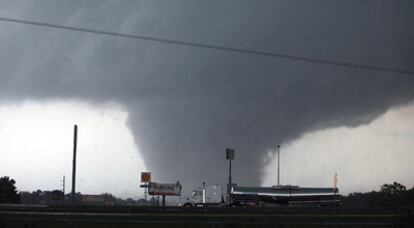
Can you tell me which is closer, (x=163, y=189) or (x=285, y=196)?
(x=285, y=196)

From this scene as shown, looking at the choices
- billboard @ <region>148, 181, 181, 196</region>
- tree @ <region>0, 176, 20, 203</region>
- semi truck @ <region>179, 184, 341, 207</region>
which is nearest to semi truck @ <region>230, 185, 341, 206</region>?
semi truck @ <region>179, 184, 341, 207</region>

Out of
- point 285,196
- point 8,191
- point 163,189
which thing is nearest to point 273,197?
point 285,196

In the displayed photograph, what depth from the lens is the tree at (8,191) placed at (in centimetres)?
7883

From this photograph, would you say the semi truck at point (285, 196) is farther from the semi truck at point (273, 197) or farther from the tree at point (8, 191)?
the tree at point (8, 191)

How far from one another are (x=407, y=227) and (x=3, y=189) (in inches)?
2451

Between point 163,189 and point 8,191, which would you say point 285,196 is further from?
point 8,191

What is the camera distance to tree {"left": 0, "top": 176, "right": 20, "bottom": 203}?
78831 millimetres

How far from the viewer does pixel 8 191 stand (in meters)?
81.6

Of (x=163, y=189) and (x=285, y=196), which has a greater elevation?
(x=163, y=189)

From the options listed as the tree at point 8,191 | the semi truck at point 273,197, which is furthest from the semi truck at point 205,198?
the tree at point 8,191

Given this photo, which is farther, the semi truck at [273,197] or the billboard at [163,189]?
the billboard at [163,189]

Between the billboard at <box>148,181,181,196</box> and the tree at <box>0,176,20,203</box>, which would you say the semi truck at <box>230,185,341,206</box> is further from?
the tree at <box>0,176,20,203</box>

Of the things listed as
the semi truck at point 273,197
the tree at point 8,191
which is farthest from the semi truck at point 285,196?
the tree at point 8,191

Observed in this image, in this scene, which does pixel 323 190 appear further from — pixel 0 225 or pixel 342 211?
pixel 0 225
